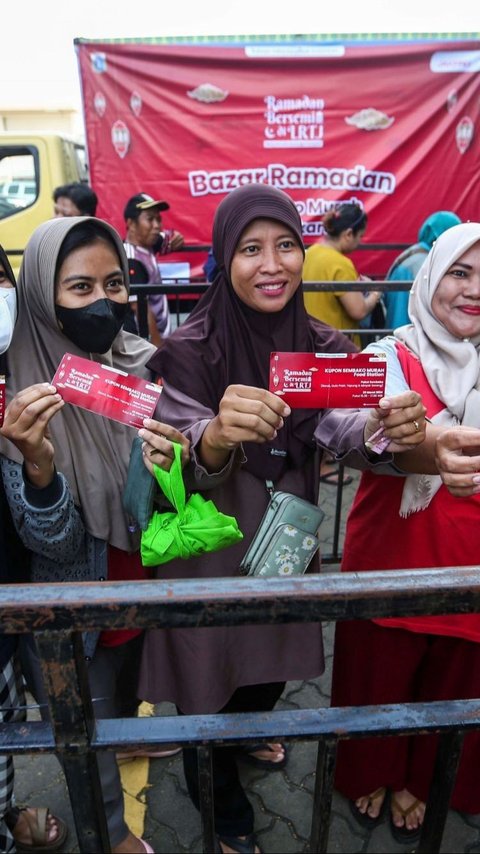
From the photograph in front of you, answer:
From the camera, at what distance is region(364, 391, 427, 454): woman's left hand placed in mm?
1338

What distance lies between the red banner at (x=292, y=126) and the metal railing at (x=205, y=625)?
17.5 feet

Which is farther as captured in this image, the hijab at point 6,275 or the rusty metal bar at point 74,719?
the hijab at point 6,275

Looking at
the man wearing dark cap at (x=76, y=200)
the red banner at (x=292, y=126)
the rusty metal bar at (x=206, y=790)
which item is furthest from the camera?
the red banner at (x=292, y=126)

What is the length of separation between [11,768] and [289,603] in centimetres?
128

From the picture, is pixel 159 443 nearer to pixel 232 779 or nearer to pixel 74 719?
pixel 74 719

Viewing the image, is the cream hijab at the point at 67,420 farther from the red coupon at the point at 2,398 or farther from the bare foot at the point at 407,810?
the bare foot at the point at 407,810

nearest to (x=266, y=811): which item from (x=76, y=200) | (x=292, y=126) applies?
(x=76, y=200)

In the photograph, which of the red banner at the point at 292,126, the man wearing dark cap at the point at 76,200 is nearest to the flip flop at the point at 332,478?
the red banner at the point at 292,126

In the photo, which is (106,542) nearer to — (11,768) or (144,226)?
(11,768)

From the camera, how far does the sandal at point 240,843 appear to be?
1921mm

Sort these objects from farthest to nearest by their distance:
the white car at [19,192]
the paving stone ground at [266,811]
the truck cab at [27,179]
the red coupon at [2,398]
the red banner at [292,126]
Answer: the white car at [19,192] → the truck cab at [27,179] → the red banner at [292,126] → the paving stone ground at [266,811] → the red coupon at [2,398]

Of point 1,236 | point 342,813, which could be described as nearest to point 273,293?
point 342,813

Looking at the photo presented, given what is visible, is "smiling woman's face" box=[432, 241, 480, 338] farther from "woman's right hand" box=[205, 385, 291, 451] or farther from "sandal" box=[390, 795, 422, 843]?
"sandal" box=[390, 795, 422, 843]

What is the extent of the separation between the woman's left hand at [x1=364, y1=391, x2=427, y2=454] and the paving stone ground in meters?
1.11
